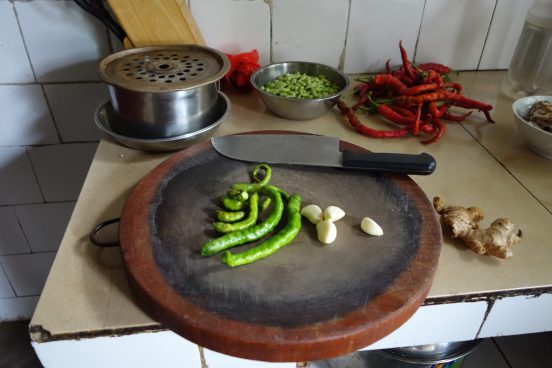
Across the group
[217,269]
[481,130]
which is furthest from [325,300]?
[481,130]

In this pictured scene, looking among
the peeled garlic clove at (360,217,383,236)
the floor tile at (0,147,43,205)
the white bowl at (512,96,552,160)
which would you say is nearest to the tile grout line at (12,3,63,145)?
the floor tile at (0,147,43,205)

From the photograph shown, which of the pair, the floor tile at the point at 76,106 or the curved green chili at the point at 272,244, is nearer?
the curved green chili at the point at 272,244

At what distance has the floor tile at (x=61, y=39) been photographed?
974 mm

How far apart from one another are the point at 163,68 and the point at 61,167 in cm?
58

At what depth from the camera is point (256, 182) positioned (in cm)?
71

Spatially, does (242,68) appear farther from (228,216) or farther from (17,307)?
(17,307)

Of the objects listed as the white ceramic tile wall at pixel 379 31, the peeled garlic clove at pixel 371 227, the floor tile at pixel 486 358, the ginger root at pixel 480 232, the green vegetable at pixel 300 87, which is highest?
the white ceramic tile wall at pixel 379 31

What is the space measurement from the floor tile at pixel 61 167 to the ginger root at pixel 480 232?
95 cm

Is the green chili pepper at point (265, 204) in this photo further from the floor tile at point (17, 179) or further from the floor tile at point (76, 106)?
the floor tile at point (17, 179)

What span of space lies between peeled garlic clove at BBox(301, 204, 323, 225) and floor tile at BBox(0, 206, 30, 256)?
1.02 m

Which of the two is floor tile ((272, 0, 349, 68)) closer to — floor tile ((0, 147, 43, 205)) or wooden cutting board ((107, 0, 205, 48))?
wooden cutting board ((107, 0, 205, 48))

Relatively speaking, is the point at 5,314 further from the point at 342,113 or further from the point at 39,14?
the point at 342,113

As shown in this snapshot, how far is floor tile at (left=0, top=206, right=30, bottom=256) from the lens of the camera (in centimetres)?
125

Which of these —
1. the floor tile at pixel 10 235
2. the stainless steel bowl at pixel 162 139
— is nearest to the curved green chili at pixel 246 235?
the stainless steel bowl at pixel 162 139
